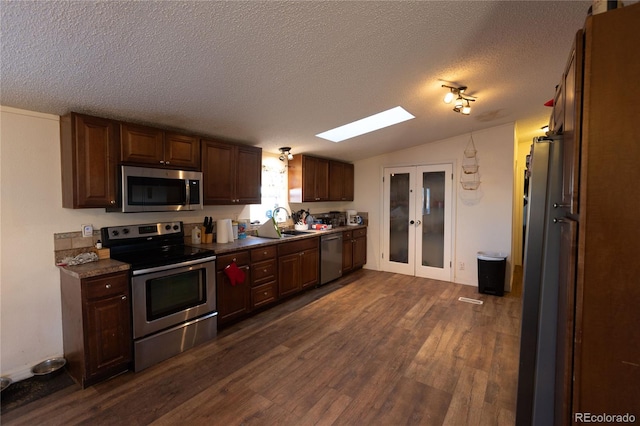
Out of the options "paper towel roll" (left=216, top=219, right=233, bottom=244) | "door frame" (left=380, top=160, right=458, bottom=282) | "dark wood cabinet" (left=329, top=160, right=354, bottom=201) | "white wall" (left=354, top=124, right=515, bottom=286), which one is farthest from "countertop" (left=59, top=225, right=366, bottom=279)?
"white wall" (left=354, top=124, right=515, bottom=286)

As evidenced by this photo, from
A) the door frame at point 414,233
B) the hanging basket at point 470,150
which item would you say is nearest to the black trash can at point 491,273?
the door frame at point 414,233

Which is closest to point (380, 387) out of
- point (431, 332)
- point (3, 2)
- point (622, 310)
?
point (431, 332)

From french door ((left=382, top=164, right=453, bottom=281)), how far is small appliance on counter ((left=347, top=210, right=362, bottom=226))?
0.48 metres

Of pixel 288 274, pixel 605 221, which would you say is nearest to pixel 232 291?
pixel 288 274

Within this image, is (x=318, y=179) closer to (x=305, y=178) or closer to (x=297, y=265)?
(x=305, y=178)

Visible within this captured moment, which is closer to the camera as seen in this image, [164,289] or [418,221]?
[164,289]

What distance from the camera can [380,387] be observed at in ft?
7.18

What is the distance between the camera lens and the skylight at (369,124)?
142 inches

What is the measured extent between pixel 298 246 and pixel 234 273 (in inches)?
44.4

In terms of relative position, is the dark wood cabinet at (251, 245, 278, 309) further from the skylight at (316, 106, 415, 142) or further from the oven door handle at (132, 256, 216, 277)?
the skylight at (316, 106, 415, 142)

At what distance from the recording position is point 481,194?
14.9 ft

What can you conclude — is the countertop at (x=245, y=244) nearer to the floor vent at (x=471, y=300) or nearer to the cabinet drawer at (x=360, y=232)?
the cabinet drawer at (x=360, y=232)

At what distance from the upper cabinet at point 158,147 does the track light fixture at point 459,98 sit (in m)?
2.50

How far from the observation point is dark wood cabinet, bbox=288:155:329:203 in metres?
4.57
